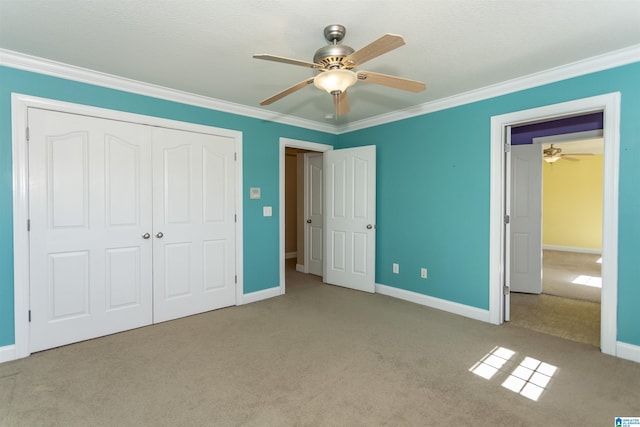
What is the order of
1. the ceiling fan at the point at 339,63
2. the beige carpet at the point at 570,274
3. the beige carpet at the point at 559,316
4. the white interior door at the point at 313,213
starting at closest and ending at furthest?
the ceiling fan at the point at 339,63, the beige carpet at the point at 559,316, the beige carpet at the point at 570,274, the white interior door at the point at 313,213

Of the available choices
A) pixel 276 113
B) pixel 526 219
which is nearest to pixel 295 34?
pixel 276 113

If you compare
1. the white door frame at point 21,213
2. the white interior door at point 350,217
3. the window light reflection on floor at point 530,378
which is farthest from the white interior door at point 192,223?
the window light reflection on floor at point 530,378

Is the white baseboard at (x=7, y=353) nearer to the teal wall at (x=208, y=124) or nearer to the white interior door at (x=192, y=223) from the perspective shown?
the teal wall at (x=208, y=124)

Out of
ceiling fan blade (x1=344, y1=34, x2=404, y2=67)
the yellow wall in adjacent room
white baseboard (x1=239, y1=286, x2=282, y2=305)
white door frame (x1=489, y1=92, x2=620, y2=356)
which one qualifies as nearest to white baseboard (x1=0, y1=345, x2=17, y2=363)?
white baseboard (x1=239, y1=286, x2=282, y2=305)

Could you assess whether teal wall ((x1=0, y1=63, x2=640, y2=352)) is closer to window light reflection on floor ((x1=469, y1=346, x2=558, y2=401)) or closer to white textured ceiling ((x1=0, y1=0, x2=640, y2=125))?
white textured ceiling ((x1=0, y1=0, x2=640, y2=125))

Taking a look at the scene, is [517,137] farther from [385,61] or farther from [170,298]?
[170,298]

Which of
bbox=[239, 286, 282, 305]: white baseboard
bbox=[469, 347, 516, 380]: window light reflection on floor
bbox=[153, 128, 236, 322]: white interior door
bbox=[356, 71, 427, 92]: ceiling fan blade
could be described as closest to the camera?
bbox=[356, 71, 427, 92]: ceiling fan blade

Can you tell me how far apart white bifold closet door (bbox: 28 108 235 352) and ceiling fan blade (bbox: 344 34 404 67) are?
2.35 m

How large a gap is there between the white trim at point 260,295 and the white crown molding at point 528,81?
2.78 m

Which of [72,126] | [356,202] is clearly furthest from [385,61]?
[72,126]

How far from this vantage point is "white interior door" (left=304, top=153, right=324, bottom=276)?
5.55m

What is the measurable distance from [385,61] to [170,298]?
3230 millimetres

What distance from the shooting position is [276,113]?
13.5 feet

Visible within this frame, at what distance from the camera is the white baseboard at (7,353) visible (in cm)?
253
